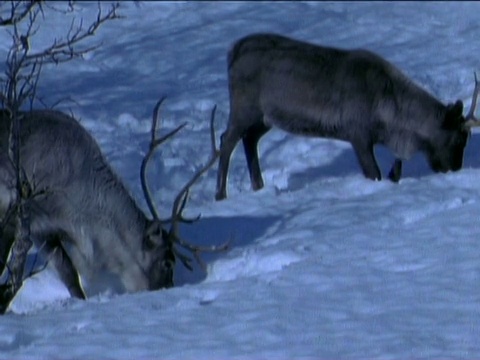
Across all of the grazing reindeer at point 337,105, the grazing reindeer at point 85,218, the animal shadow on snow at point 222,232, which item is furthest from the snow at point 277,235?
the grazing reindeer at point 337,105

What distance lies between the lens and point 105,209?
8602mm

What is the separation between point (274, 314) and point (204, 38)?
1005 cm

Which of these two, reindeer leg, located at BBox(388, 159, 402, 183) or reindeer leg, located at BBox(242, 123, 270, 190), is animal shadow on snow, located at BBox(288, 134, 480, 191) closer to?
reindeer leg, located at BBox(388, 159, 402, 183)

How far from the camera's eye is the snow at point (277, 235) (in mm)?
6848

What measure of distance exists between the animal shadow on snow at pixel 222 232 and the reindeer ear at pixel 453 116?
6.77 ft

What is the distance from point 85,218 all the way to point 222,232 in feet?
4.50

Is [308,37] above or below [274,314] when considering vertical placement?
below

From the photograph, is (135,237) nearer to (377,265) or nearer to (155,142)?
(155,142)

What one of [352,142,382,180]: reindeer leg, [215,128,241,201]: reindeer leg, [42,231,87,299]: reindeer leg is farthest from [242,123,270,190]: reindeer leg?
[42,231,87,299]: reindeer leg

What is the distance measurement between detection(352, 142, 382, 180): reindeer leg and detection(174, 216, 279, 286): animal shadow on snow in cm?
127

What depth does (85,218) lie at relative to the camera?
8.52 m

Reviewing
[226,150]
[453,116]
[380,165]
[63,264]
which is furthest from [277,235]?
[380,165]

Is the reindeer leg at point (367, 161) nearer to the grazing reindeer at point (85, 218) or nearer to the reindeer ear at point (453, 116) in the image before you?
the reindeer ear at point (453, 116)

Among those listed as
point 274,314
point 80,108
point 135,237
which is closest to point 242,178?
point 80,108
